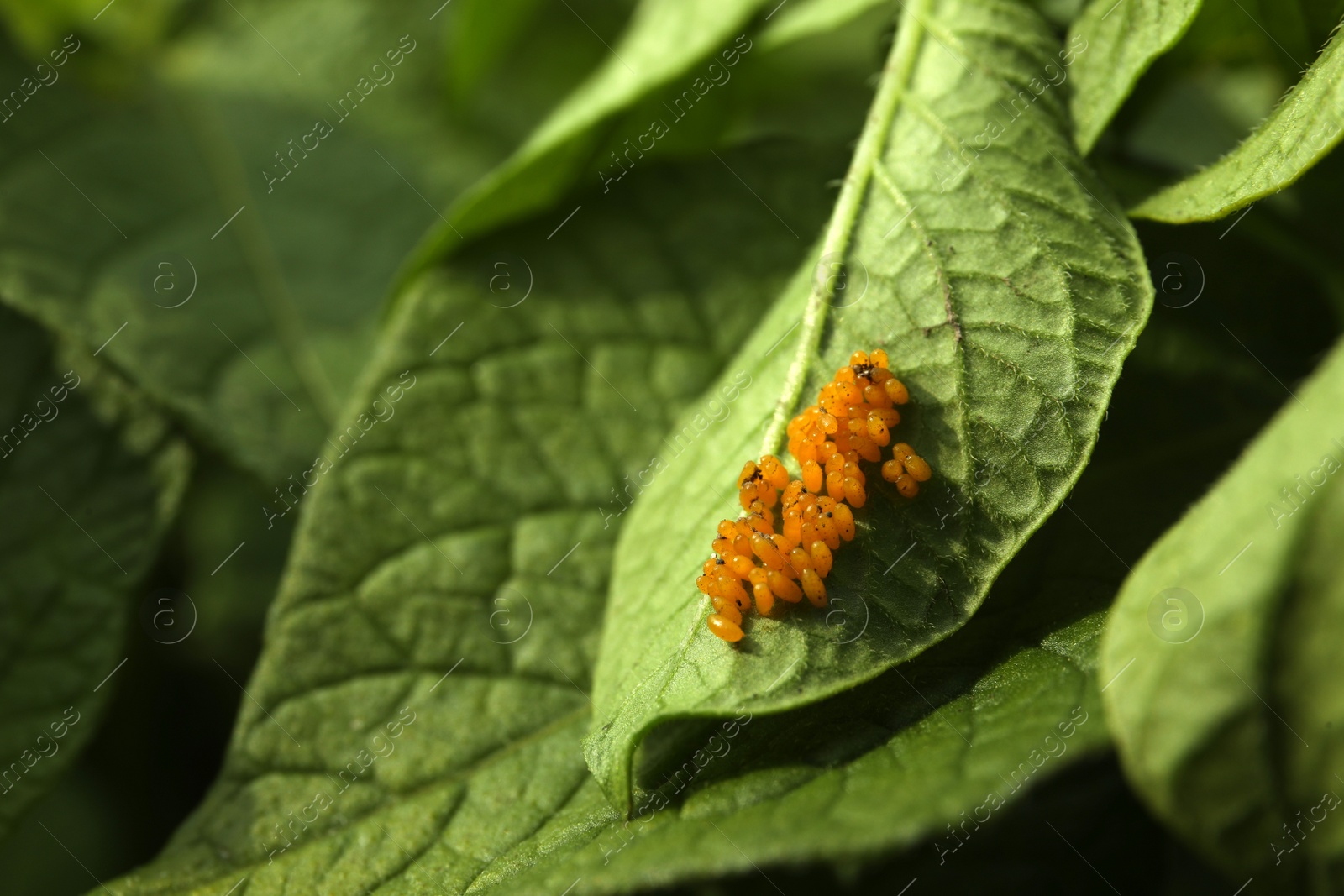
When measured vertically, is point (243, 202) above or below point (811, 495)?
above

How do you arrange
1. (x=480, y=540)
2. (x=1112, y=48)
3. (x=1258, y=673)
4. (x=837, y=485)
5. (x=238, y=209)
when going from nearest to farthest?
(x=1258, y=673)
(x=837, y=485)
(x=1112, y=48)
(x=480, y=540)
(x=238, y=209)

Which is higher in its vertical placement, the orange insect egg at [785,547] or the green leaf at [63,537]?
the green leaf at [63,537]

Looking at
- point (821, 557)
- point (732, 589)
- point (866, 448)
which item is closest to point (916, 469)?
point (866, 448)

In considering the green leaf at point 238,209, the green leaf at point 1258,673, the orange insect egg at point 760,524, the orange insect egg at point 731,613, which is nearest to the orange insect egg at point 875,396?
the orange insect egg at point 760,524

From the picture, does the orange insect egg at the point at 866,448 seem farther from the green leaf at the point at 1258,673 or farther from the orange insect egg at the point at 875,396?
the green leaf at the point at 1258,673

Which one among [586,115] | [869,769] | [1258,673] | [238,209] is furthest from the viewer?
[238,209]

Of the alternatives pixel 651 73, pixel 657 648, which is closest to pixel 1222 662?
pixel 657 648

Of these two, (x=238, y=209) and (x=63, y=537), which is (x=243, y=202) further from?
(x=63, y=537)
